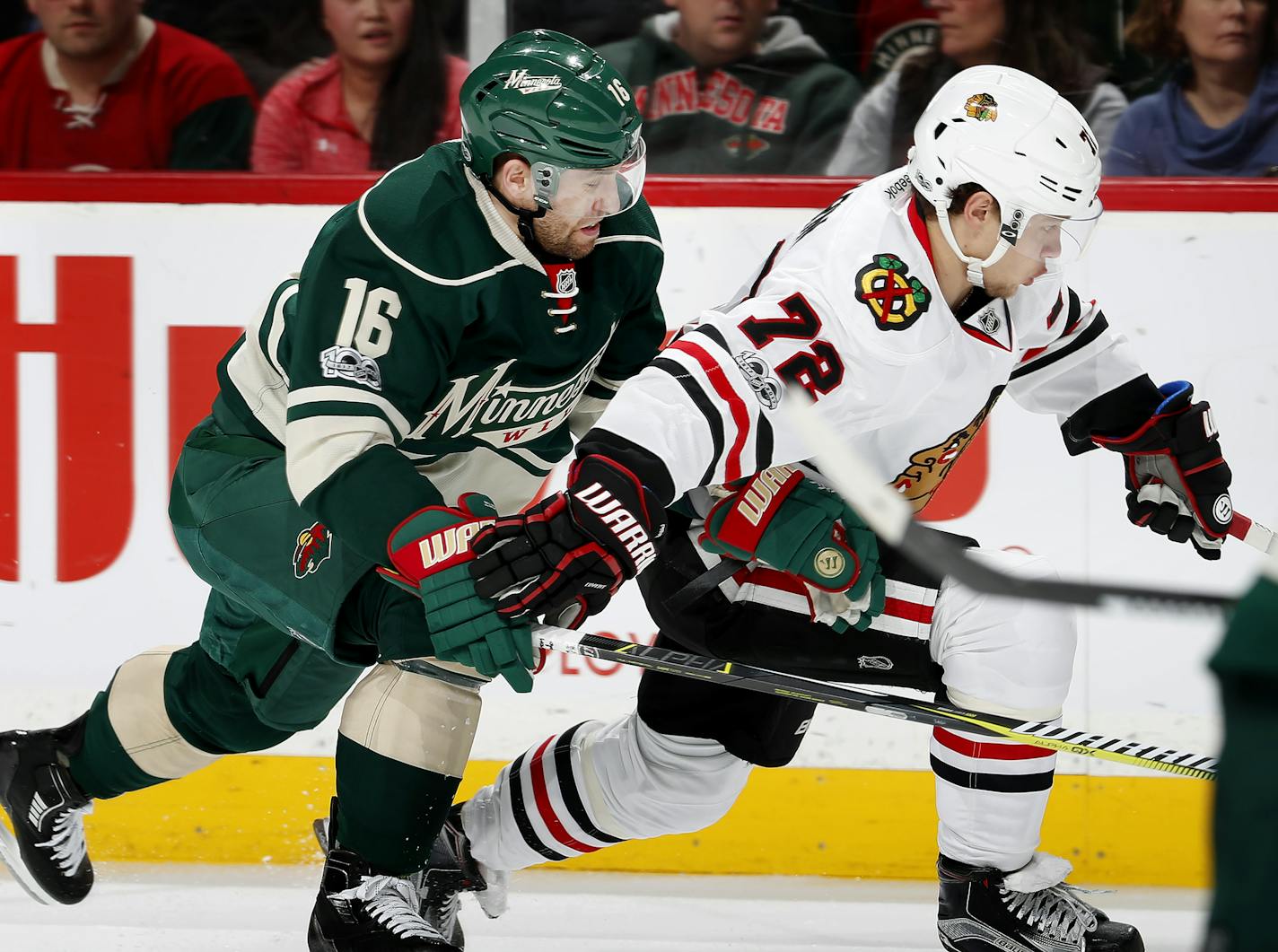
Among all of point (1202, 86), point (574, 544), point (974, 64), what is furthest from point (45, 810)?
point (1202, 86)

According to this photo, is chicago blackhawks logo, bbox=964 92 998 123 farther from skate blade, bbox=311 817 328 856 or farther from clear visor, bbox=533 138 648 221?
skate blade, bbox=311 817 328 856

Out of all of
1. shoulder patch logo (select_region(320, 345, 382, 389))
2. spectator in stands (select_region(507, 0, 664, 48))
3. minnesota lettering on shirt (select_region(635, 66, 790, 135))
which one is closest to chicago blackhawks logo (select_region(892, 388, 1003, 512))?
shoulder patch logo (select_region(320, 345, 382, 389))

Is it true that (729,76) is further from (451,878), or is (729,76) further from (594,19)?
(451,878)

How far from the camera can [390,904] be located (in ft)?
6.91

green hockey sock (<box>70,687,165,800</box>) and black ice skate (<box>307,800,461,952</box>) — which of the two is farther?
green hockey sock (<box>70,687,165,800</box>)

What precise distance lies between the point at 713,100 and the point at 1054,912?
1775 millimetres

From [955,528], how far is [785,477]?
3.06 ft

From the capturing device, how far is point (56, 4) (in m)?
3.31

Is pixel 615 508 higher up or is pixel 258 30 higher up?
pixel 258 30

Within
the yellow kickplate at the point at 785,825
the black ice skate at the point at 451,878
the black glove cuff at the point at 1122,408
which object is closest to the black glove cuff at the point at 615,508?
the black ice skate at the point at 451,878

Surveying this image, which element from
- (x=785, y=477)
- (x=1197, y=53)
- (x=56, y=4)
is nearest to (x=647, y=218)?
(x=785, y=477)

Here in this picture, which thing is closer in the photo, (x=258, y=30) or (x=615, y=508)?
(x=615, y=508)

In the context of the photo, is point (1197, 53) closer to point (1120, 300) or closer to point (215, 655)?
point (1120, 300)

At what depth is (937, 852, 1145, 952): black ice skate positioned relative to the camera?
7.08 ft
